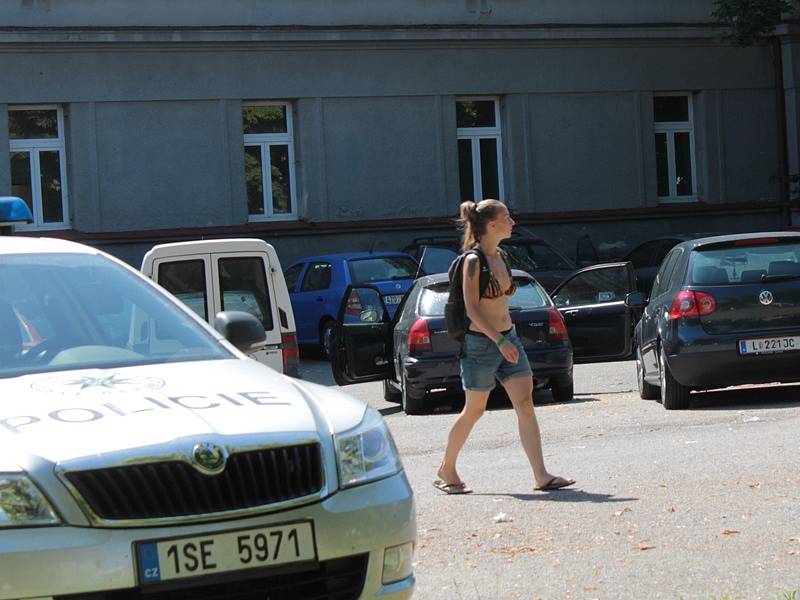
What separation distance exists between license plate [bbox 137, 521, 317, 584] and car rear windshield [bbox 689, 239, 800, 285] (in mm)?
8270

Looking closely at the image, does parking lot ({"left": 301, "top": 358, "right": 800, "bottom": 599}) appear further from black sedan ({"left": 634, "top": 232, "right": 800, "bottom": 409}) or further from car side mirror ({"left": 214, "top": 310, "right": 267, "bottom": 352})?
car side mirror ({"left": 214, "top": 310, "right": 267, "bottom": 352})

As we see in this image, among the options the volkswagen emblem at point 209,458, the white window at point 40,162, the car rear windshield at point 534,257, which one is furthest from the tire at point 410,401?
the white window at point 40,162

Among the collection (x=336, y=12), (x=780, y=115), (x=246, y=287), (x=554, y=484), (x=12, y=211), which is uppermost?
(x=336, y=12)

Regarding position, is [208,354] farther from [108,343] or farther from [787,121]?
[787,121]

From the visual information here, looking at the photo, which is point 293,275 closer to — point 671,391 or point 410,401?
point 410,401

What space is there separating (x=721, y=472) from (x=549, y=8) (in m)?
21.1

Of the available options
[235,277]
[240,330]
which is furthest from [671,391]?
[240,330]

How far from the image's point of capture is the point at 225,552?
441cm

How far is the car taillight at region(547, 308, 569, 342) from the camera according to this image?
13.8 metres

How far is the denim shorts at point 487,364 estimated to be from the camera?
333 inches

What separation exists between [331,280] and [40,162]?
7.16 metres

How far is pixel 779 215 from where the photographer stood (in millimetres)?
30469

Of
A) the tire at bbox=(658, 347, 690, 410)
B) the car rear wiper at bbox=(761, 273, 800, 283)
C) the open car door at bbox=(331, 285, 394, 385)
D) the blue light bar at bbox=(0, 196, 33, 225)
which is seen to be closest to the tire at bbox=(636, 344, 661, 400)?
the tire at bbox=(658, 347, 690, 410)

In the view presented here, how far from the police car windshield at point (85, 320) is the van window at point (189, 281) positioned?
7328mm
